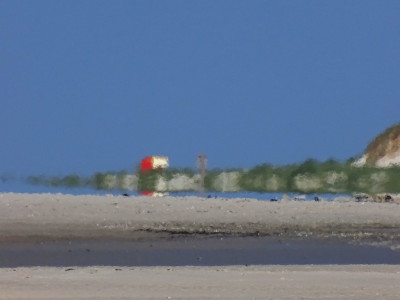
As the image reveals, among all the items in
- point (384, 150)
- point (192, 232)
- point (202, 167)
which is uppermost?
point (384, 150)

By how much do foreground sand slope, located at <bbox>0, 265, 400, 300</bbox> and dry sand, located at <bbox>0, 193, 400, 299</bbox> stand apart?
0.01 metres

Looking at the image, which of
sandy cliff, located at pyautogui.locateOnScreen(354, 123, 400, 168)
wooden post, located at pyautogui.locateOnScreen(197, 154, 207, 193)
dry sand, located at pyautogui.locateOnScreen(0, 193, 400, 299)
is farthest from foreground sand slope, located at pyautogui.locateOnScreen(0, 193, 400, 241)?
sandy cliff, located at pyautogui.locateOnScreen(354, 123, 400, 168)

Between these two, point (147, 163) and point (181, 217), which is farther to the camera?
point (147, 163)

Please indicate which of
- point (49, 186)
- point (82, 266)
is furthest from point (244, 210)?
point (82, 266)

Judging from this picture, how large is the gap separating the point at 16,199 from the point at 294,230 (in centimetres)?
667

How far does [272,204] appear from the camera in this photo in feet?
90.9

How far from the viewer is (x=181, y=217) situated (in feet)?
81.5

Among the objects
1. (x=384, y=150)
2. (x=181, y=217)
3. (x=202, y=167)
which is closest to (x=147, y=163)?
(x=202, y=167)

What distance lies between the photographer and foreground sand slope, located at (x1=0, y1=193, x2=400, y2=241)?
22578mm

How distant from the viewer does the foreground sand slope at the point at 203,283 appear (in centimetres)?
1356

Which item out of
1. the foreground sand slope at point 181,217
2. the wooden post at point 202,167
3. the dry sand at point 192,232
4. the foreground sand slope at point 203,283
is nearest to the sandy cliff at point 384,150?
the wooden post at point 202,167

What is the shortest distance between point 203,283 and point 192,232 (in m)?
7.82

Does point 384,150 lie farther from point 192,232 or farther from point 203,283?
point 203,283

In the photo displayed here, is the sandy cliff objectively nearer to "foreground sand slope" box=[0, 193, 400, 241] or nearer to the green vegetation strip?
the green vegetation strip
